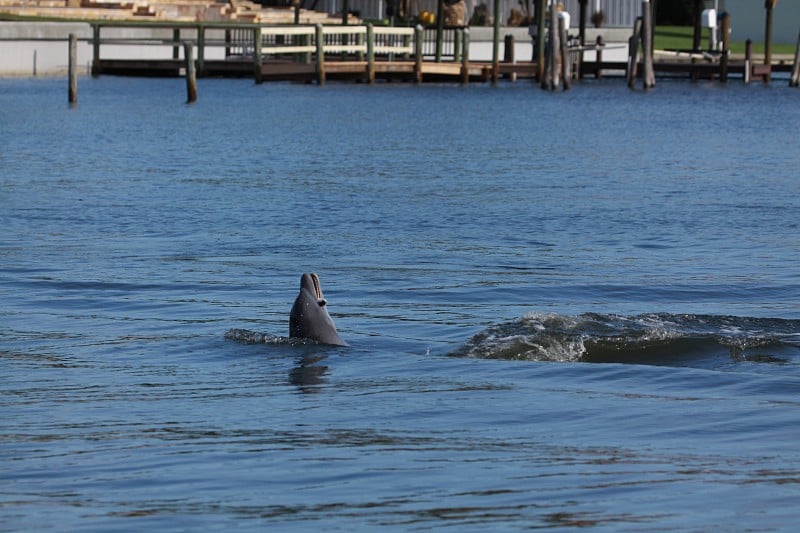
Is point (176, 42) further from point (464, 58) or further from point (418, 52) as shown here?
point (464, 58)

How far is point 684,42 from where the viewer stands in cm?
7044

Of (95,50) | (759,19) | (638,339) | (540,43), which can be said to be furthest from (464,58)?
(638,339)

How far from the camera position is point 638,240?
54.3 ft

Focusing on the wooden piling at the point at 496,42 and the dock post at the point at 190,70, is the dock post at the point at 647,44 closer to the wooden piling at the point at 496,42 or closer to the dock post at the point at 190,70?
the wooden piling at the point at 496,42

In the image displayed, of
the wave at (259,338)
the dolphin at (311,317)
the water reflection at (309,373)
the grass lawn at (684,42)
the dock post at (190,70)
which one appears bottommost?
the water reflection at (309,373)

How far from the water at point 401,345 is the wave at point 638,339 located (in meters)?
0.03

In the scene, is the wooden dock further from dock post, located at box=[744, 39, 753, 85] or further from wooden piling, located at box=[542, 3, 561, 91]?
wooden piling, located at box=[542, 3, 561, 91]

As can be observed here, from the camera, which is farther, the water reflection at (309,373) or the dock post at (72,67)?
the dock post at (72,67)

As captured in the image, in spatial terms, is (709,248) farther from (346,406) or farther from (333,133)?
(333,133)

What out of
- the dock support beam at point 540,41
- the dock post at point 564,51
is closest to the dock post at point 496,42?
the dock support beam at point 540,41

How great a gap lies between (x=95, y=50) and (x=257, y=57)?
5868 mm

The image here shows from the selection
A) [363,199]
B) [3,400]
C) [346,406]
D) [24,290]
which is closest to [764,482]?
[346,406]

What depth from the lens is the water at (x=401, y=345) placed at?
655cm

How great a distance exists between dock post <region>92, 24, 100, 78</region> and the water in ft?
84.5
